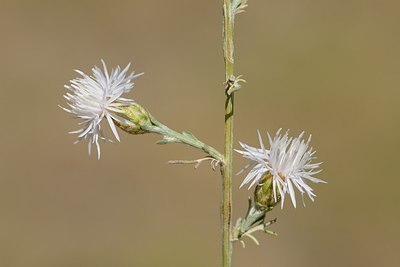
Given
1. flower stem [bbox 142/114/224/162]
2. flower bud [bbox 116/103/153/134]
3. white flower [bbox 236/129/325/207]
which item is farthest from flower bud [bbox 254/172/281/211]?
flower bud [bbox 116/103/153/134]

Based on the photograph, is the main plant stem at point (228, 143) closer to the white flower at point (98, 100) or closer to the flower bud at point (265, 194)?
the flower bud at point (265, 194)

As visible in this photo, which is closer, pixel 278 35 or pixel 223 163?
pixel 223 163

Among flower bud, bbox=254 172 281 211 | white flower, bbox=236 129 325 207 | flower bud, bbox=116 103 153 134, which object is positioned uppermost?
flower bud, bbox=116 103 153 134

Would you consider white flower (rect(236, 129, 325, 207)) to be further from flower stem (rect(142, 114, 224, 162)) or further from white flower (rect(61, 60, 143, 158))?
white flower (rect(61, 60, 143, 158))

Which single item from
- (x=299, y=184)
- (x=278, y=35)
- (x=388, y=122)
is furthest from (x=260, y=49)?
(x=299, y=184)

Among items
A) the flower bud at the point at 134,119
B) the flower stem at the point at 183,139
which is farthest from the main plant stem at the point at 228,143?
the flower bud at the point at 134,119

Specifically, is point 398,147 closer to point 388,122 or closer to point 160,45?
point 388,122
